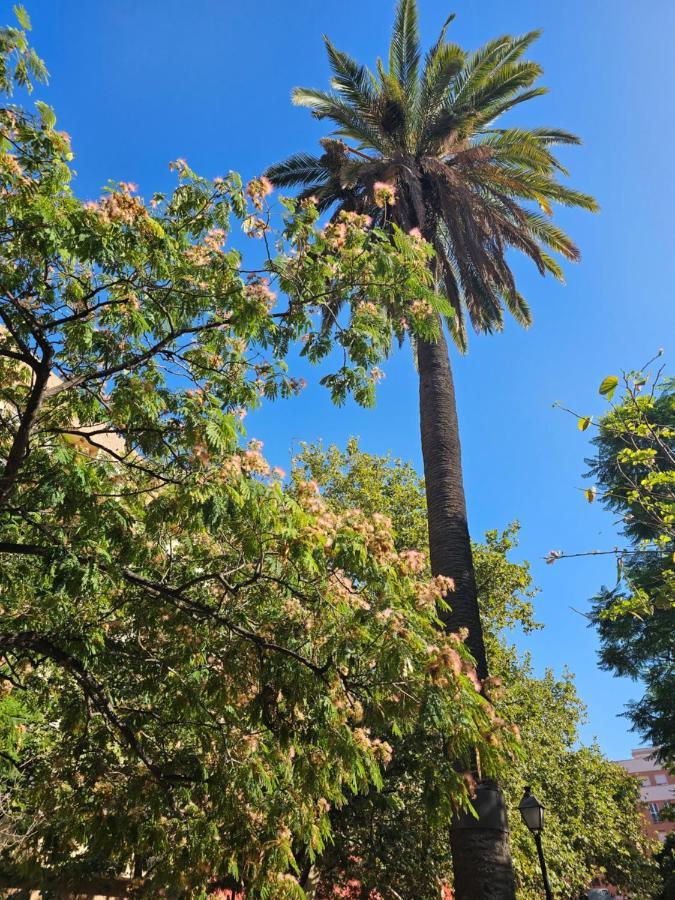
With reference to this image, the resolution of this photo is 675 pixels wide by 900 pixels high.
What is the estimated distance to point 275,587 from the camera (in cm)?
628

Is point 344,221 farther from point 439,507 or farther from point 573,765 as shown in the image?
point 573,765

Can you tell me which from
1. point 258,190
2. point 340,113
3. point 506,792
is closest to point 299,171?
point 340,113

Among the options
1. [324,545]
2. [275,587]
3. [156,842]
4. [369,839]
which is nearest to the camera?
[324,545]

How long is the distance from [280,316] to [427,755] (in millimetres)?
4331

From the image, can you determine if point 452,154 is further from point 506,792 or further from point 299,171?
point 506,792

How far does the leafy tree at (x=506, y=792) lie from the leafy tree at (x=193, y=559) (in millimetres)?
4827

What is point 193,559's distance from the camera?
6.48m

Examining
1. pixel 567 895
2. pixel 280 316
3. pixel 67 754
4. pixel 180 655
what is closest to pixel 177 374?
pixel 280 316

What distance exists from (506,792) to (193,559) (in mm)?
11787

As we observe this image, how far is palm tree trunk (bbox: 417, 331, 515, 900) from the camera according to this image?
6555mm

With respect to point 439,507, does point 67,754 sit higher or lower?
lower

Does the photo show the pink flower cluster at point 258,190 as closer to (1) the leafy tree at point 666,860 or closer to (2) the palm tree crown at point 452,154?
(2) the palm tree crown at point 452,154

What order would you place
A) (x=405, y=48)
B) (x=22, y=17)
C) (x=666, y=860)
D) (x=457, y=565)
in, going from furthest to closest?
(x=666, y=860) → (x=405, y=48) → (x=457, y=565) → (x=22, y=17)

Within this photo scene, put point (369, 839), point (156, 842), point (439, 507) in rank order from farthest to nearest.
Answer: point (369, 839) → point (439, 507) → point (156, 842)
